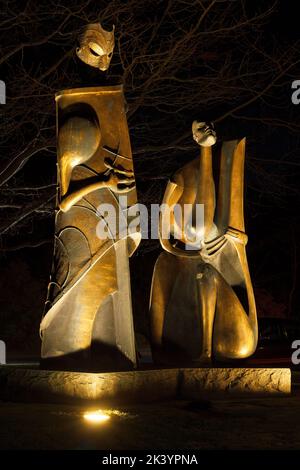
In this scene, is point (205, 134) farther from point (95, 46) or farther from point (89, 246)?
point (89, 246)

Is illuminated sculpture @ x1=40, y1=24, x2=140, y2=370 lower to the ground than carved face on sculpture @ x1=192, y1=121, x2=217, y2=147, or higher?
lower

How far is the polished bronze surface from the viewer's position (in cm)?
688

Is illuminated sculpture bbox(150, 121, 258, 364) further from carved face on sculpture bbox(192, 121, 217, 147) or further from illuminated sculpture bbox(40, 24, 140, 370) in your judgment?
illuminated sculpture bbox(40, 24, 140, 370)

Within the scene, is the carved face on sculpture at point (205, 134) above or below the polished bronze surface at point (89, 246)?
above

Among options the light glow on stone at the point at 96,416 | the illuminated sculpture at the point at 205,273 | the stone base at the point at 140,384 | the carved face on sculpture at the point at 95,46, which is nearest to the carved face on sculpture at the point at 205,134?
the illuminated sculpture at the point at 205,273

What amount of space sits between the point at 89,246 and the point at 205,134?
2.16m

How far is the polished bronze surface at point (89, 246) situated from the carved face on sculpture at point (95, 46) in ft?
1.17

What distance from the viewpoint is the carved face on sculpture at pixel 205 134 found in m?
8.13

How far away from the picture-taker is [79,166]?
7.06 meters

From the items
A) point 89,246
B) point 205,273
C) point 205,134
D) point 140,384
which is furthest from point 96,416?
point 205,134

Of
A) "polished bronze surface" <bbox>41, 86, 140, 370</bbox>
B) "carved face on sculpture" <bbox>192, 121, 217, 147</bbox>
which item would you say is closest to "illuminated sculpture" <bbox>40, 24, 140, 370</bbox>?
"polished bronze surface" <bbox>41, 86, 140, 370</bbox>

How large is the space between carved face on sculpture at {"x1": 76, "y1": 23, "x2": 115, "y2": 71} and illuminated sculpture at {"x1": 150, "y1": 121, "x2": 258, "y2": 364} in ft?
4.94

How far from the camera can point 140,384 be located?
6539 mm

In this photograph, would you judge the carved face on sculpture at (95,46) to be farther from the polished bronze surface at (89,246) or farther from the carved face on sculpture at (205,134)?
the carved face on sculpture at (205,134)
